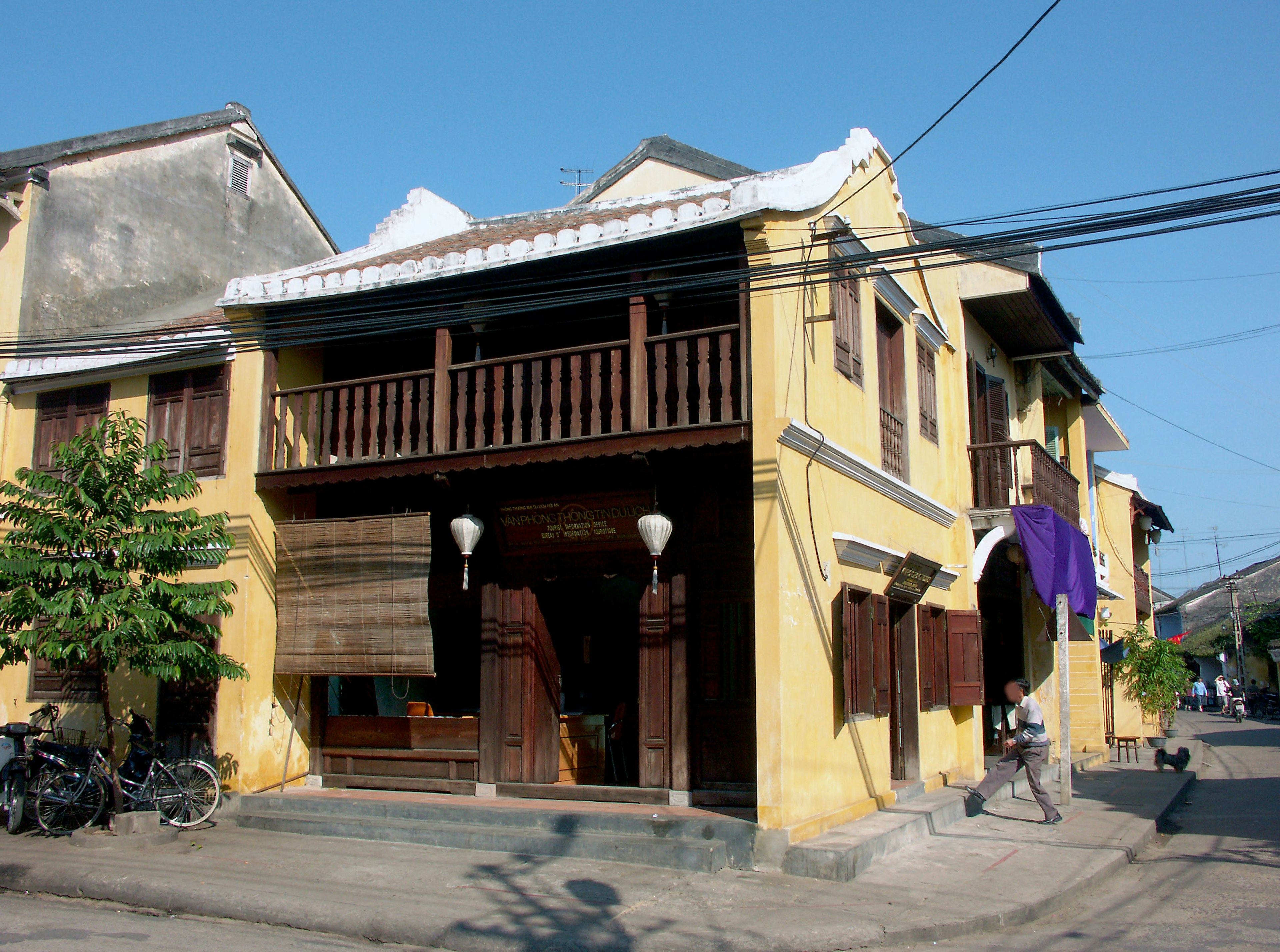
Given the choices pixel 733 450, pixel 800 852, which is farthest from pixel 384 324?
pixel 800 852

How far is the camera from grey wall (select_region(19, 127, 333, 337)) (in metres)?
15.0

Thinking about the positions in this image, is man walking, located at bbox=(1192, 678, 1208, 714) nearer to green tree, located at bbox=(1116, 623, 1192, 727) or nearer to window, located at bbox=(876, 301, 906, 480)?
green tree, located at bbox=(1116, 623, 1192, 727)

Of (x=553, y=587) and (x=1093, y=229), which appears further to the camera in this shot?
(x=553, y=587)

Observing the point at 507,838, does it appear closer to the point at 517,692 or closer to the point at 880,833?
the point at 517,692

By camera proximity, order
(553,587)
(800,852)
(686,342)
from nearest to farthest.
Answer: (800,852) < (686,342) < (553,587)

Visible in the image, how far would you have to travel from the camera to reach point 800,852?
858cm

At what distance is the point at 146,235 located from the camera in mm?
16484

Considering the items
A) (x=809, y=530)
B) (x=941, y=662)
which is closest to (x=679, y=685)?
(x=809, y=530)

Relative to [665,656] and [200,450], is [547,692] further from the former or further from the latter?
[200,450]

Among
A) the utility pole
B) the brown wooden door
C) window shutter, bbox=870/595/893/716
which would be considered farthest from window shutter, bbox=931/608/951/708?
the brown wooden door

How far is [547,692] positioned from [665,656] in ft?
5.07

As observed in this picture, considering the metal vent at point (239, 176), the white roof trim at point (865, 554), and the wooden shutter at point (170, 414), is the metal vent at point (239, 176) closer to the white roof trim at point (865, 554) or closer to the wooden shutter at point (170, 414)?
the wooden shutter at point (170, 414)

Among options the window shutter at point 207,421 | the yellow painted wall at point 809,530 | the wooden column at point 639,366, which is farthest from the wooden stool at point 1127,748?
the window shutter at point 207,421

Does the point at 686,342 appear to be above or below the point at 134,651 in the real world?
above
